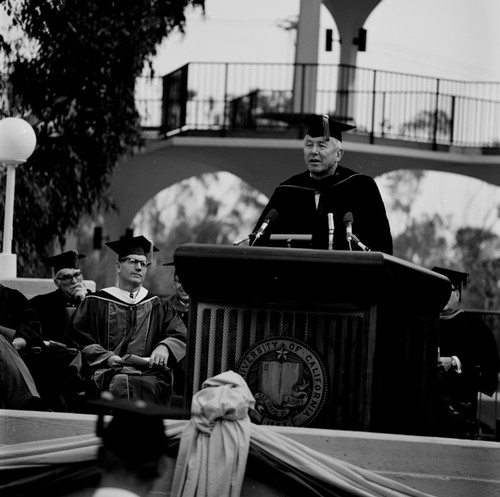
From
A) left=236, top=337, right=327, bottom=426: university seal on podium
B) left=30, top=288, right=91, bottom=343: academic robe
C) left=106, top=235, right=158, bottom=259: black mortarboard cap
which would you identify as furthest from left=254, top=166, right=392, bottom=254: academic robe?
left=30, top=288, right=91, bottom=343: academic robe

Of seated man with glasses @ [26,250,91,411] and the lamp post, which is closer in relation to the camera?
seated man with glasses @ [26,250,91,411]

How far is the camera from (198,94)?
Result: 16.6 metres

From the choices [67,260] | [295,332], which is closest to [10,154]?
[67,260]

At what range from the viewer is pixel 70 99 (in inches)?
600

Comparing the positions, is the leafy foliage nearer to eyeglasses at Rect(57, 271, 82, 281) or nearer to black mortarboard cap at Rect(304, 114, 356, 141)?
eyeglasses at Rect(57, 271, 82, 281)

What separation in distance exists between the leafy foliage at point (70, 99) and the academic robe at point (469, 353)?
6.99m

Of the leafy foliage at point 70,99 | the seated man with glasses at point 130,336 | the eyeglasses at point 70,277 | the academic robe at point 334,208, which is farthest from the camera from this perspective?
the leafy foliage at point 70,99

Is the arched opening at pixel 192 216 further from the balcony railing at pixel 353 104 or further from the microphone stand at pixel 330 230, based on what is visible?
the microphone stand at pixel 330 230

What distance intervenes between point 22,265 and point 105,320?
24.3 ft

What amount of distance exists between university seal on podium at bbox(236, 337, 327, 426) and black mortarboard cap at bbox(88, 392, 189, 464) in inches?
79.8

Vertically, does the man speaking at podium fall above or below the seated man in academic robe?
above

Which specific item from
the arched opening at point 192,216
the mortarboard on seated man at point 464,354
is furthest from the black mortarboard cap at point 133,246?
the arched opening at point 192,216

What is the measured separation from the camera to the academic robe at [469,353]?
796cm

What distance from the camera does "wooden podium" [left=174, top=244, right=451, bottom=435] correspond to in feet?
17.3
